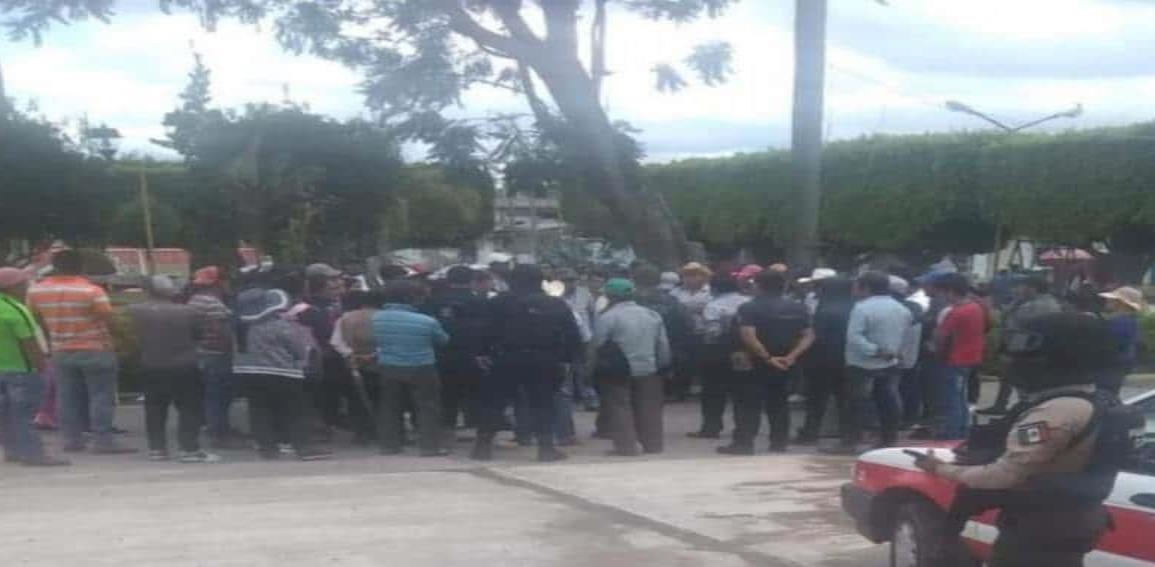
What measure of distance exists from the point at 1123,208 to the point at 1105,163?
3.22ft

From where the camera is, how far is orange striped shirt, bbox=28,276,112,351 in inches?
493

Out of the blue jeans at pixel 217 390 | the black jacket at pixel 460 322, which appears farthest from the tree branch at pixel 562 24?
the blue jeans at pixel 217 390

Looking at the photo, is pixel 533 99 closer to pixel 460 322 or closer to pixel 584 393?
pixel 584 393

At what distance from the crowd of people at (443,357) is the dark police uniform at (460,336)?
2cm

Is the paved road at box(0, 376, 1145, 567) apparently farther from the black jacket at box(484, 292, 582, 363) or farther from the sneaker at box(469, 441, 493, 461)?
the black jacket at box(484, 292, 582, 363)

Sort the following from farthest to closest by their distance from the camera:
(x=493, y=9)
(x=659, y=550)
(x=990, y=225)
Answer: (x=990, y=225)
(x=493, y=9)
(x=659, y=550)

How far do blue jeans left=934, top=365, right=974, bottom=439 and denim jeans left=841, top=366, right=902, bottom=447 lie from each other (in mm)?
357

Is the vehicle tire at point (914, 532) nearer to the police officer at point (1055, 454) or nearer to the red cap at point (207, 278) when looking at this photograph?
the police officer at point (1055, 454)

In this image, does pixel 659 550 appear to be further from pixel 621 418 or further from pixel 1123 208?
pixel 1123 208

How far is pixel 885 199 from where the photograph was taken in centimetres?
3866

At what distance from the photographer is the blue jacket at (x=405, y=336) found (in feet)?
42.0

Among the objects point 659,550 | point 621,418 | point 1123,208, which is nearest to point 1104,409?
point 659,550

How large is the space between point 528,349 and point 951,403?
3524mm

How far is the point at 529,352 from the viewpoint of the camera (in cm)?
1273
